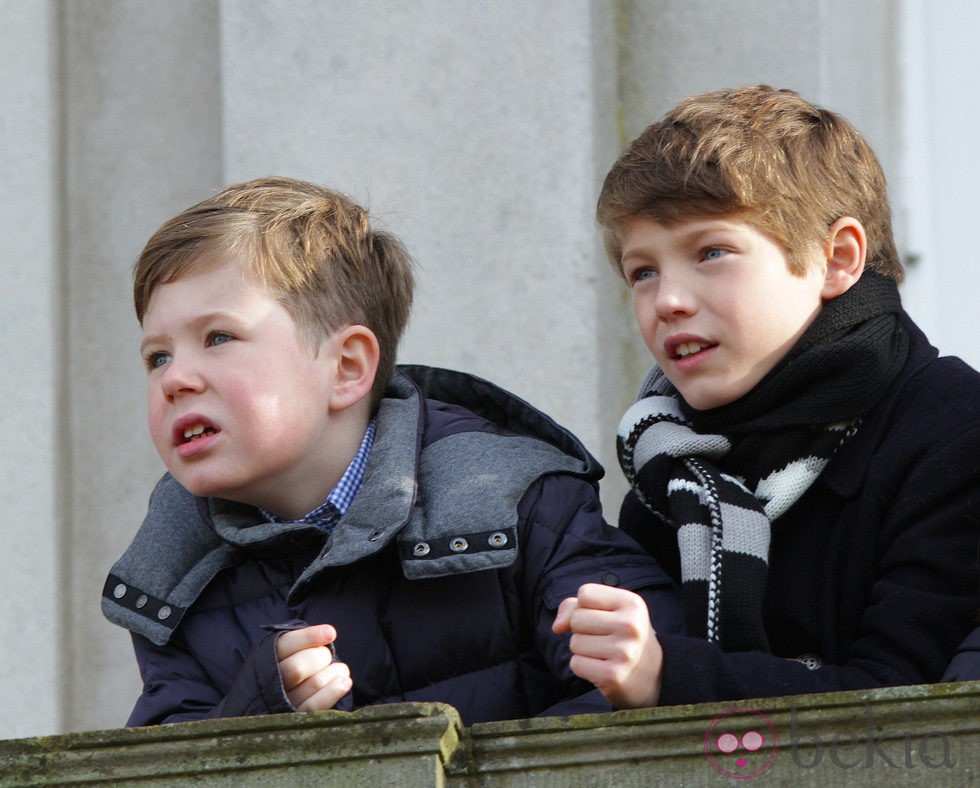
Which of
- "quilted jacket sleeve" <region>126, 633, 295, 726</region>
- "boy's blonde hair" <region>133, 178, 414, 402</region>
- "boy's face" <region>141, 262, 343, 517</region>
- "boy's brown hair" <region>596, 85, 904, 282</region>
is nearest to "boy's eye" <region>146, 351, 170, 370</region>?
"boy's face" <region>141, 262, 343, 517</region>

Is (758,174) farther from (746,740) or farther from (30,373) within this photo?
(30,373)

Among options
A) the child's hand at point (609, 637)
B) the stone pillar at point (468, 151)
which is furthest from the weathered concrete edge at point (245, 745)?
the stone pillar at point (468, 151)

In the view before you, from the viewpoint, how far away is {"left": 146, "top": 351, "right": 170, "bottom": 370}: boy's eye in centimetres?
320

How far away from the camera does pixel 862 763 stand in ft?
7.43

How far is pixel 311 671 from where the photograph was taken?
2.72m

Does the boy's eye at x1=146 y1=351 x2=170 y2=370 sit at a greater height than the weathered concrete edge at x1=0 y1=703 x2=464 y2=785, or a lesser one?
greater

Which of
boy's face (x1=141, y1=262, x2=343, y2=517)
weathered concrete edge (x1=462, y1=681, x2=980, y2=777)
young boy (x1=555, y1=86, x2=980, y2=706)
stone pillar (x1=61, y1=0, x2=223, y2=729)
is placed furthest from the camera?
stone pillar (x1=61, y1=0, x2=223, y2=729)

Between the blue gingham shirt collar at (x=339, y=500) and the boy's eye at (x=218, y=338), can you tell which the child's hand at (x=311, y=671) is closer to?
the blue gingham shirt collar at (x=339, y=500)

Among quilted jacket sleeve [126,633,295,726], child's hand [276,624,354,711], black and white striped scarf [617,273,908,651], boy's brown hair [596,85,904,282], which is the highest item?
boy's brown hair [596,85,904,282]

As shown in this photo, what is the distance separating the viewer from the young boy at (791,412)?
2820mm

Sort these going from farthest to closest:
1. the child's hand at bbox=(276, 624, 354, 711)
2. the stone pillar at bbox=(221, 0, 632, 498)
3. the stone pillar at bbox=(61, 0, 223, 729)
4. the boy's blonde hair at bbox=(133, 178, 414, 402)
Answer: the stone pillar at bbox=(61, 0, 223, 729), the stone pillar at bbox=(221, 0, 632, 498), the boy's blonde hair at bbox=(133, 178, 414, 402), the child's hand at bbox=(276, 624, 354, 711)

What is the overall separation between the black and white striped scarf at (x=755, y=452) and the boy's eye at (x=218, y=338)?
686 mm

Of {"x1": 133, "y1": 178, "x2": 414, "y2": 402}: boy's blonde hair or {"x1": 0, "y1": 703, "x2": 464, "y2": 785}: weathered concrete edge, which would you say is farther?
{"x1": 133, "y1": 178, "x2": 414, "y2": 402}: boy's blonde hair

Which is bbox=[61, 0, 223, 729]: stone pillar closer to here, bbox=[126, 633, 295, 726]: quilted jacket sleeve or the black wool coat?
bbox=[126, 633, 295, 726]: quilted jacket sleeve
